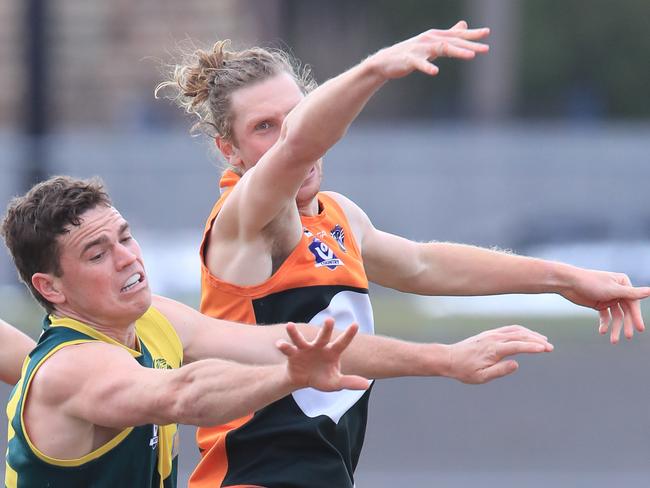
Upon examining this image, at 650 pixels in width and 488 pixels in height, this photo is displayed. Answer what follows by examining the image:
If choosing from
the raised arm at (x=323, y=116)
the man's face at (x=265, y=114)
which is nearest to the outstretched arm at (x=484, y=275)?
the man's face at (x=265, y=114)

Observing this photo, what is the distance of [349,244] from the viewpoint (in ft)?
14.8

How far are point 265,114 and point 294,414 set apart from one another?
3.13 feet

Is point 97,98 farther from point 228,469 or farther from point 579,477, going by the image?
point 228,469

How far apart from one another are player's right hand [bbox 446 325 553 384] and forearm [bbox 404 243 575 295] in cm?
101

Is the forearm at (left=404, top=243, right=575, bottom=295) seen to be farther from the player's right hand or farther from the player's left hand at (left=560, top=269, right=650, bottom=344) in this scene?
the player's right hand

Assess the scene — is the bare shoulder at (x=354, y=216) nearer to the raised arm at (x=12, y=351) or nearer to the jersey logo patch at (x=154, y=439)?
→ the jersey logo patch at (x=154, y=439)

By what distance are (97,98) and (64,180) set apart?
19.4 m

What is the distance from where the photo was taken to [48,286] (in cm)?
399

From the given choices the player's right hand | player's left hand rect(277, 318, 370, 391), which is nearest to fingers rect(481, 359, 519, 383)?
the player's right hand

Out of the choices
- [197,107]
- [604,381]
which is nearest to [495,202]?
[604,381]

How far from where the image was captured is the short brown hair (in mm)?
3926

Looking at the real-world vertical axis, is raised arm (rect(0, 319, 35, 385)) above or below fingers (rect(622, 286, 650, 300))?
below

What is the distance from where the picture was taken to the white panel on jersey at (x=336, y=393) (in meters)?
4.28

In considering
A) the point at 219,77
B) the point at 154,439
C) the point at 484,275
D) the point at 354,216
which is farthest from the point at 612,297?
the point at 154,439
